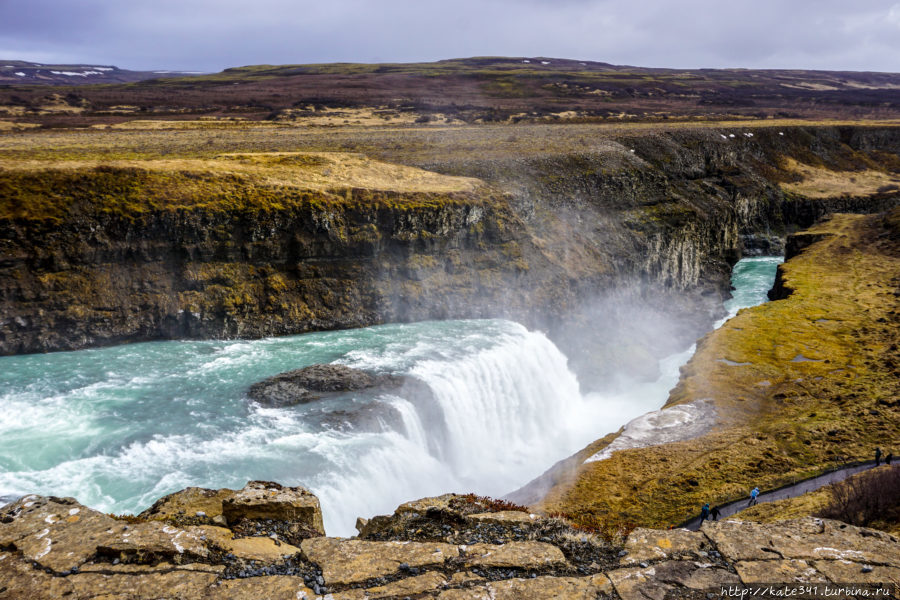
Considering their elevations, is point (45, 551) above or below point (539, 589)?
above

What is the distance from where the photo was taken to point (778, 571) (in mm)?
10727

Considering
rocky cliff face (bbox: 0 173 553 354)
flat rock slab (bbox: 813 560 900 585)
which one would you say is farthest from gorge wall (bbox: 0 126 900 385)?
flat rock slab (bbox: 813 560 900 585)

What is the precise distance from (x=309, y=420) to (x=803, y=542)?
2020 centimetres

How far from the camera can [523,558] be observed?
36.3ft

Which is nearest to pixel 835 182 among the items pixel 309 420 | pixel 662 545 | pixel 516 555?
pixel 309 420

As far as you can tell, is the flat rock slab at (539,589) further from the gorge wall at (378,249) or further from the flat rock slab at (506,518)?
the gorge wall at (378,249)

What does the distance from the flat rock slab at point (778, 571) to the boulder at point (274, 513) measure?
824 centimetres

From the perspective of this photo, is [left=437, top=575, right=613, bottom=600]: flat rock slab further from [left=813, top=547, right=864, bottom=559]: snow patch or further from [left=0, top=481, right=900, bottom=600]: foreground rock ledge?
[left=813, top=547, right=864, bottom=559]: snow patch

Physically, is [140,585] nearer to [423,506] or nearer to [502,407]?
[423,506]

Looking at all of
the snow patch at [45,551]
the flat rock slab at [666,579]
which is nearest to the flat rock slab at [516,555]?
the flat rock slab at [666,579]

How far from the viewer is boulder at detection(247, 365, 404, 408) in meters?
28.2

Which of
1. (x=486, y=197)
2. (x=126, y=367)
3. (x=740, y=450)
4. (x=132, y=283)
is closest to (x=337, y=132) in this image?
(x=486, y=197)

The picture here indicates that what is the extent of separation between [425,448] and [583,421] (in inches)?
541

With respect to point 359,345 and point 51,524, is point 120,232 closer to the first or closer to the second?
point 359,345
